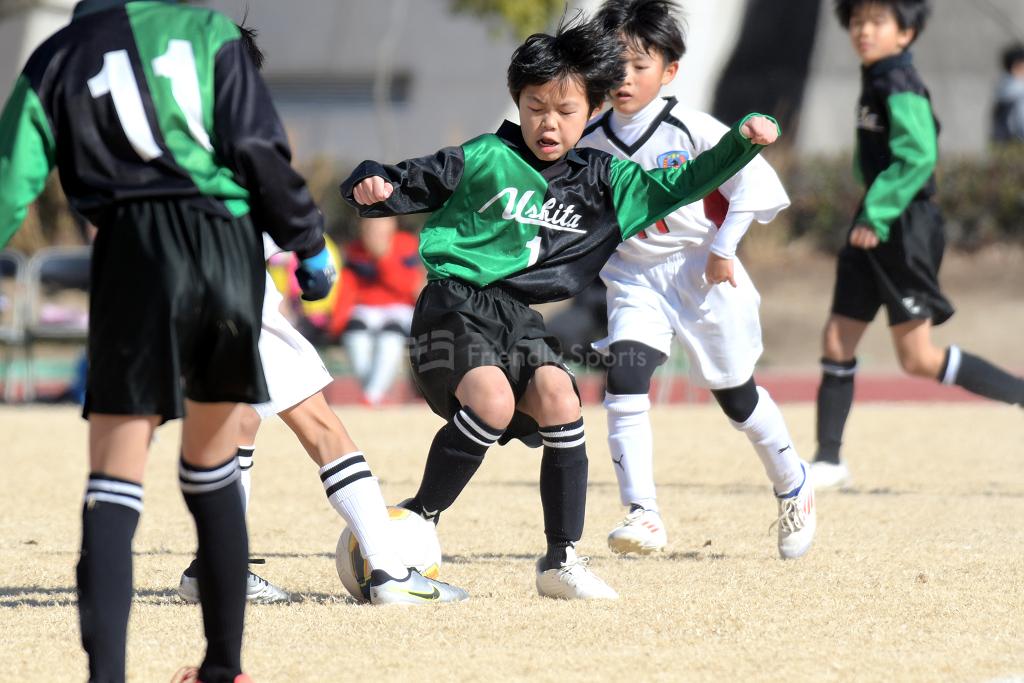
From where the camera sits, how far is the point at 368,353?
12969mm

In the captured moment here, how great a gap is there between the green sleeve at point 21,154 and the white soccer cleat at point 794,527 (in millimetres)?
3143

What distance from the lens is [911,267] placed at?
7.41 m

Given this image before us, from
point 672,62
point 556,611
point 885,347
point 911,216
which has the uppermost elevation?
point 672,62

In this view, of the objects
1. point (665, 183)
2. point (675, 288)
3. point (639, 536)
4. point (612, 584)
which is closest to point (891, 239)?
point (675, 288)

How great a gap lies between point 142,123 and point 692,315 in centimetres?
304

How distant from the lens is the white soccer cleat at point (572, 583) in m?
4.56

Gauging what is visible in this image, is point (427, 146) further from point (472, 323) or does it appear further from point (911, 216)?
point (472, 323)

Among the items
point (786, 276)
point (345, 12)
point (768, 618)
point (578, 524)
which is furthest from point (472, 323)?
point (345, 12)

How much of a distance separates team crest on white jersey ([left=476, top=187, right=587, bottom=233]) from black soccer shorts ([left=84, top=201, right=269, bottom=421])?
1.50m

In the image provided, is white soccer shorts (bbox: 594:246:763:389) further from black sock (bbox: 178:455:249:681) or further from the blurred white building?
the blurred white building

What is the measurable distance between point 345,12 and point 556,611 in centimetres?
2102

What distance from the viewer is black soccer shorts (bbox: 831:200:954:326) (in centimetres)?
743

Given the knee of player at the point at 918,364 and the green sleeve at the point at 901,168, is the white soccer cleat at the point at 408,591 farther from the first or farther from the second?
the knee of player at the point at 918,364

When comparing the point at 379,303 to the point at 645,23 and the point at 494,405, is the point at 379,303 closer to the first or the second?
the point at 645,23
